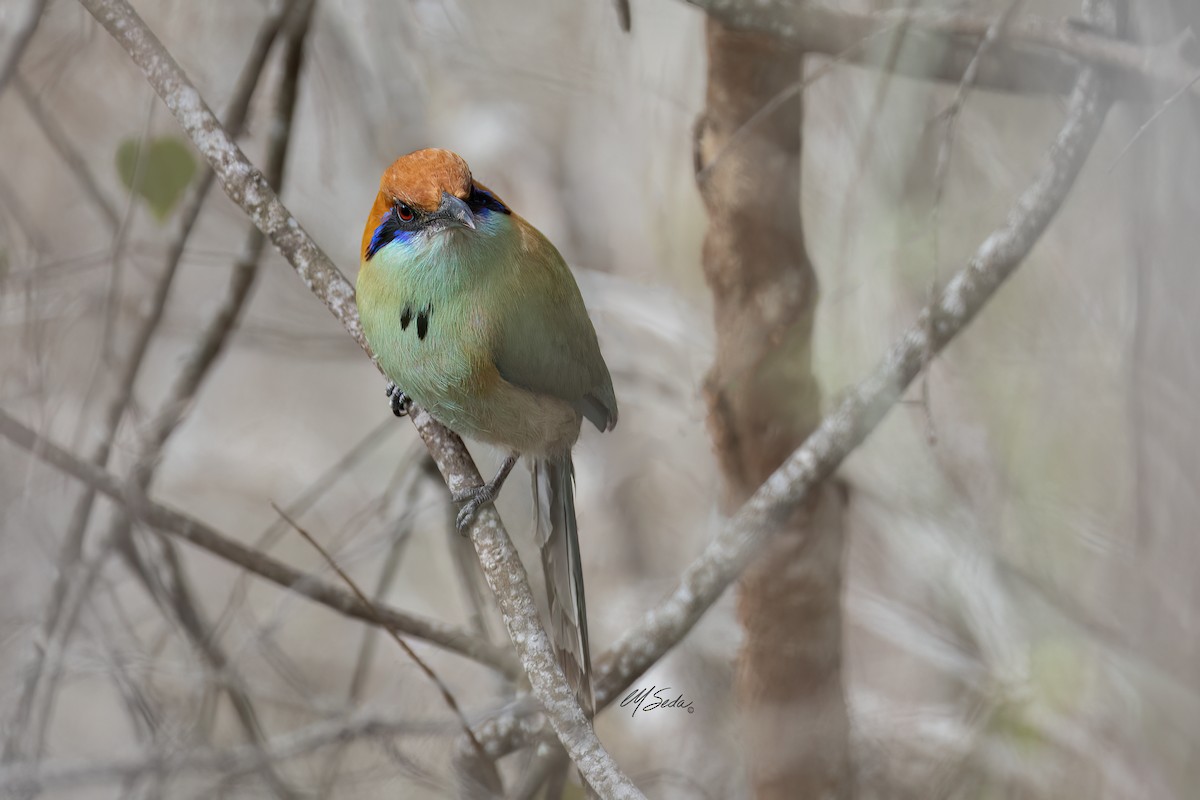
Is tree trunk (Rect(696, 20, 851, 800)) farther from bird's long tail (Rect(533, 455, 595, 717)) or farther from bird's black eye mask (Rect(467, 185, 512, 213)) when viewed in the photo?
bird's black eye mask (Rect(467, 185, 512, 213))

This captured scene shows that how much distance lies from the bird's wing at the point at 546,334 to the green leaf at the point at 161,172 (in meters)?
1.15

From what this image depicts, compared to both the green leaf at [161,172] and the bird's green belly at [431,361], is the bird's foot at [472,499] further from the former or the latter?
the green leaf at [161,172]

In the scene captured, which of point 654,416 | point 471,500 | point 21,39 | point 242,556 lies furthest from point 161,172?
point 654,416

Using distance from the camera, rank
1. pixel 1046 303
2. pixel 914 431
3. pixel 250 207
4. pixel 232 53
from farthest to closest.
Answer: pixel 232 53, pixel 914 431, pixel 1046 303, pixel 250 207

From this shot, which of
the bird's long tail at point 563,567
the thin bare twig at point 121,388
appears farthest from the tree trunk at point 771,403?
the thin bare twig at point 121,388

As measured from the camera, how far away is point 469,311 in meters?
2.33

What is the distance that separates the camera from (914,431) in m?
4.15

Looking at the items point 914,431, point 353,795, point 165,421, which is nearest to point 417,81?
point 165,421

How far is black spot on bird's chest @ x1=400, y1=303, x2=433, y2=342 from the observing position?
2.32m

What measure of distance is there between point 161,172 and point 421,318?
119 centimetres

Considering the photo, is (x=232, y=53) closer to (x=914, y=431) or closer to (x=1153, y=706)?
(x=914, y=431)

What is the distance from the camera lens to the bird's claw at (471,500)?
224cm

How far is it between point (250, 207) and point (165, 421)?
4.40 feet

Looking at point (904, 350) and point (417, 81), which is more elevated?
point (417, 81)
